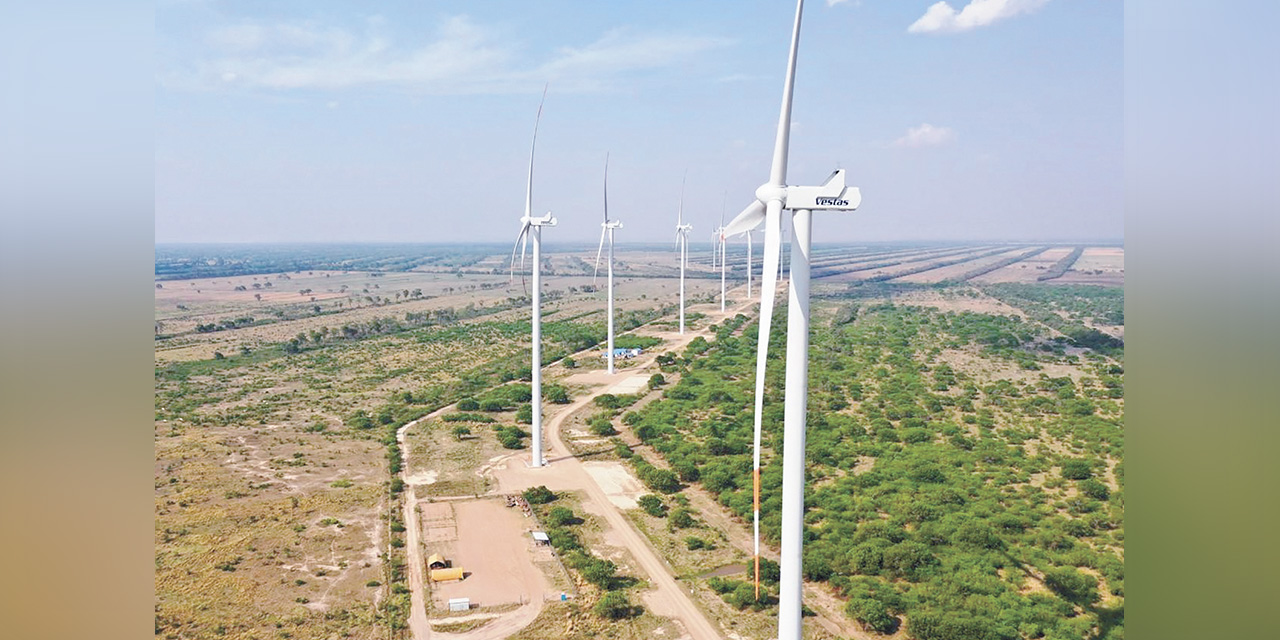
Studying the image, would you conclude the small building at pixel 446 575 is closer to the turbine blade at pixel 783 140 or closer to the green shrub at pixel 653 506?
the green shrub at pixel 653 506

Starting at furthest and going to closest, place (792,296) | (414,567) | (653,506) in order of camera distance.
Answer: (653,506)
(414,567)
(792,296)

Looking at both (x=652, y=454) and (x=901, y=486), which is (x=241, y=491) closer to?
(x=652, y=454)

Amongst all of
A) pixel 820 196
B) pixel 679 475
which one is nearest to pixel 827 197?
pixel 820 196

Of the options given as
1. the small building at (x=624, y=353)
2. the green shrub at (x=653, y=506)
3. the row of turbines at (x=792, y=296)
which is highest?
the row of turbines at (x=792, y=296)

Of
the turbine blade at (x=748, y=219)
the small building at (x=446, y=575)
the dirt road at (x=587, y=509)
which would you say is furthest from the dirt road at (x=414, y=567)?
the turbine blade at (x=748, y=219)

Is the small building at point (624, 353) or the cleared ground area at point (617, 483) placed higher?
the small building at point (624, 353)

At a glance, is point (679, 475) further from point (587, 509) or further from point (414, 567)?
point (414, 567)

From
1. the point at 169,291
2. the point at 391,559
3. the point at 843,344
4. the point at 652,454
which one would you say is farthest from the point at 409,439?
the point at 169,291
